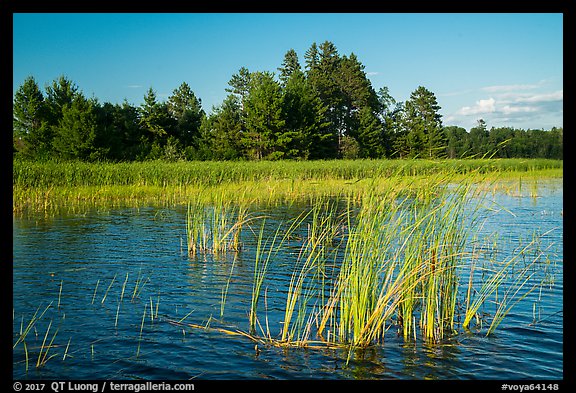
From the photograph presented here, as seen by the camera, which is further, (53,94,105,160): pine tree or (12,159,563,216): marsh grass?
(53,94,105,160): pine tree

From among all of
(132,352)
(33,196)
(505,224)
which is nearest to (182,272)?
(132,352)

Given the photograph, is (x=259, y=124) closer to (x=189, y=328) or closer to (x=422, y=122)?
(x=422, y=122)

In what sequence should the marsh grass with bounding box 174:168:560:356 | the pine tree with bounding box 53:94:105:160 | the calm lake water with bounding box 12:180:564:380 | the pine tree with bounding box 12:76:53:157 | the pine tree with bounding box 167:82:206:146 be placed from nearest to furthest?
1. the calm lake water with bounding box 12:180:564:380
2. the marsh grass with bounding box 174:168:560:356
3. the pine tree with bounding box 53:94:105:160
4. the pine tree with bounding box 12:76:53:157
5. the pine tree with bounding box 167:82:206:146

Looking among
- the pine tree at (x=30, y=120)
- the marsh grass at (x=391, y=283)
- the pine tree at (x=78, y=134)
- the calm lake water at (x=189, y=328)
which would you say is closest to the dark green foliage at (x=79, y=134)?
the pine tree at (x=78, y=134)

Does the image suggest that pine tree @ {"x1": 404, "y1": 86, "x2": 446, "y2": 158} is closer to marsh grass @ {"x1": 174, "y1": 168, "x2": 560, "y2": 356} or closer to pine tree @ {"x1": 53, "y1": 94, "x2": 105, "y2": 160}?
pine tree @ {"x1": 53, "y1": 94, "x2": 105, "y2": 160}

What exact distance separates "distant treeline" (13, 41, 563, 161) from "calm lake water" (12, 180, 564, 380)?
93.5 ft

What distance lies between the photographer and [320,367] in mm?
4863

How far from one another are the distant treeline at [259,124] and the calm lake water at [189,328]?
93.5 ft

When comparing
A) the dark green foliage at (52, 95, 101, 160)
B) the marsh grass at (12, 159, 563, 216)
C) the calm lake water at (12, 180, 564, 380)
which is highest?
the dark green foliage at (52, 95, 101, 160)

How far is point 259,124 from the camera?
51.8 m

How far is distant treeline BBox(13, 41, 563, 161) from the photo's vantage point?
145 feet

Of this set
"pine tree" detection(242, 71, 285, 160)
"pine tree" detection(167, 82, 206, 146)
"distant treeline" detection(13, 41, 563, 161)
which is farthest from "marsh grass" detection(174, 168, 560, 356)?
"pine tree" detection(167, 82, 206, 146)
